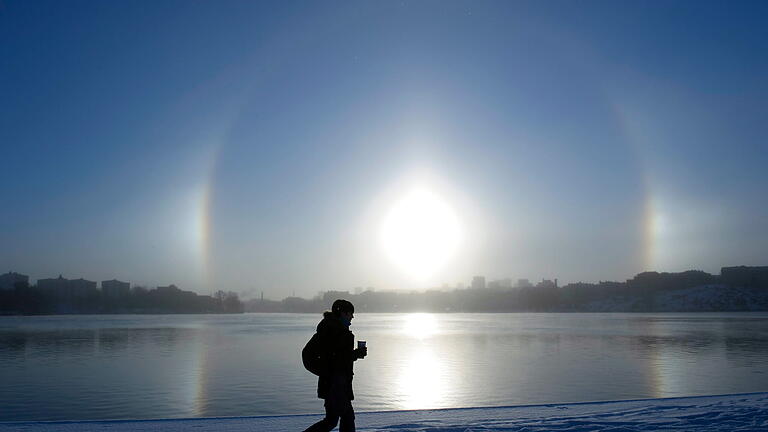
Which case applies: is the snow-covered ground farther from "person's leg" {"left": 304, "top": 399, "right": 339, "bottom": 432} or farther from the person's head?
the person's head

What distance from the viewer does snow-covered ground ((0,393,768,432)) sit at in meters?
10.4

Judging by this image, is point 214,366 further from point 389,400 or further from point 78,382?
point 389,400

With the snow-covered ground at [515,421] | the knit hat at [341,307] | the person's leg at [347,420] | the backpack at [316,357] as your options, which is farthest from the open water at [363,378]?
the knit hat at [341,307]

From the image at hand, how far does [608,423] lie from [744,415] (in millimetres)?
2947

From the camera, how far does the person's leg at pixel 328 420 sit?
8375mm

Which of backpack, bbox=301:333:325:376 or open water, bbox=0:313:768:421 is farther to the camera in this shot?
open water, bbox=0:313:768:421

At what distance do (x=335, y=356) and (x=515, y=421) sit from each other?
448cm

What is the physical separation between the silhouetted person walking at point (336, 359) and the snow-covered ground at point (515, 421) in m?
2.25

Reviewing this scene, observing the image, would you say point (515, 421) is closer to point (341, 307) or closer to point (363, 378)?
point (341, 307)

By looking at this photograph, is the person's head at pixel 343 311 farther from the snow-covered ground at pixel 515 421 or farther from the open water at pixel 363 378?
the open water at pixel 363 378

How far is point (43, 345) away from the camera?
3978 centimetres

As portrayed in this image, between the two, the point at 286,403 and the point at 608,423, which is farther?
the point at 286,403

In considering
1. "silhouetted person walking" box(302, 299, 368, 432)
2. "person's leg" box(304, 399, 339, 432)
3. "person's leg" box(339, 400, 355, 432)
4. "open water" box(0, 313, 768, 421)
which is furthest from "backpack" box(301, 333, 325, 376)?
"open water" box(0, 313, 768, 421)

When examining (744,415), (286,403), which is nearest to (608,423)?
(744,415)
